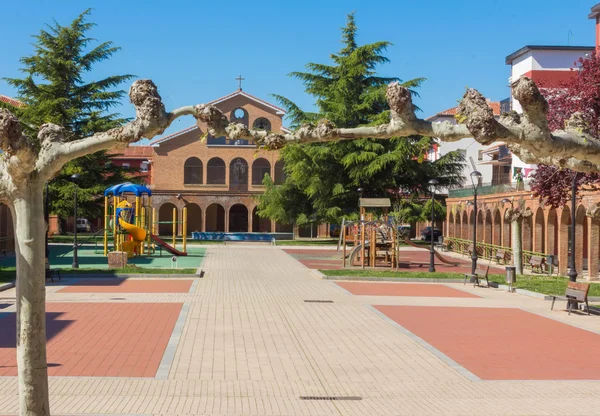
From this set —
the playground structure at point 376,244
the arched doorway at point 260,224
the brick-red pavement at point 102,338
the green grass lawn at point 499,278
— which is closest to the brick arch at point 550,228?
the green grass lawn at point 499,278

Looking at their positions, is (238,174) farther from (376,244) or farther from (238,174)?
(376,244)

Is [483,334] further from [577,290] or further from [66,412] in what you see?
[66,412]

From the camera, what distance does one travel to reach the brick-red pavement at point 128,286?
2148 cm

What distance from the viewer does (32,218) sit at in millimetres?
6316

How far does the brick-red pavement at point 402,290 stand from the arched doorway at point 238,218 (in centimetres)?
4577

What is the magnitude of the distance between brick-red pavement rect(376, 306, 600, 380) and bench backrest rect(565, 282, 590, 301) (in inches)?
18.8

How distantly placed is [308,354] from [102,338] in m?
3.72

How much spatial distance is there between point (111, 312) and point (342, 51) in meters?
41.0

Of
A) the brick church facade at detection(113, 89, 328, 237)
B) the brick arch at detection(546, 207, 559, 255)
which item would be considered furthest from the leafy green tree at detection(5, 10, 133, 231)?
the brick arch at detection(546, 207, 559, 255)

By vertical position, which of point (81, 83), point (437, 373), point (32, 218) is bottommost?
point (437, 373)

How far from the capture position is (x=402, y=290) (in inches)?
914

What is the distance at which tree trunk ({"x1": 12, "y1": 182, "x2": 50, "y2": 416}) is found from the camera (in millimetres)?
6316

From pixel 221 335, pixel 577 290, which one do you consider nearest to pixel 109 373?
pixel 221 335

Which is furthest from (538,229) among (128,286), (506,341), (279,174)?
(279,174)
